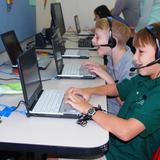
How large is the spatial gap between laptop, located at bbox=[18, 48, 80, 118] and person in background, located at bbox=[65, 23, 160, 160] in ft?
0.17

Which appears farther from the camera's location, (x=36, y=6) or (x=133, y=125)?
(x=36, y=6)

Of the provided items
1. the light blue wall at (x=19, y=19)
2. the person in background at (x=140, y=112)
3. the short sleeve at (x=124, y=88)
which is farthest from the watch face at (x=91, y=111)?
the light blue wall at (x=19, y=19)

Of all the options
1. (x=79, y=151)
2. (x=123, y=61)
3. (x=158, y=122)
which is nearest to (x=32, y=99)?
(x=79, y=151)

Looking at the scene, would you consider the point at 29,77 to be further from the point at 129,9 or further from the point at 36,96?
the point at 129,9

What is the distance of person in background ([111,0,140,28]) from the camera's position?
3.54 m

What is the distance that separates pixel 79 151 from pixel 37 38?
1.93 meters

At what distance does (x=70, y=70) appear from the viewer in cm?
196

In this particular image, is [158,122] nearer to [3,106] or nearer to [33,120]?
[33,120]

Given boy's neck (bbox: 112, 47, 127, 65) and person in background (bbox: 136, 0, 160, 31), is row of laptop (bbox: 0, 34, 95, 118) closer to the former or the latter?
boy's neck (bbox: 112, 47, 127, 65)

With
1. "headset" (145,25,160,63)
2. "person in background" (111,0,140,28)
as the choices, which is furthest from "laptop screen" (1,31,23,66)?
"person in background" (111,0,140,28)

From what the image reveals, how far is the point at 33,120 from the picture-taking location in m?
1.19

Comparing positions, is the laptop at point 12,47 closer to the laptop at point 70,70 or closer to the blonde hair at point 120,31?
the laptop at point 70,70

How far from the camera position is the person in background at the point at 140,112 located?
109 centimetres

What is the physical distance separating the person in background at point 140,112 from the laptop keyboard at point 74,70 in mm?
493
